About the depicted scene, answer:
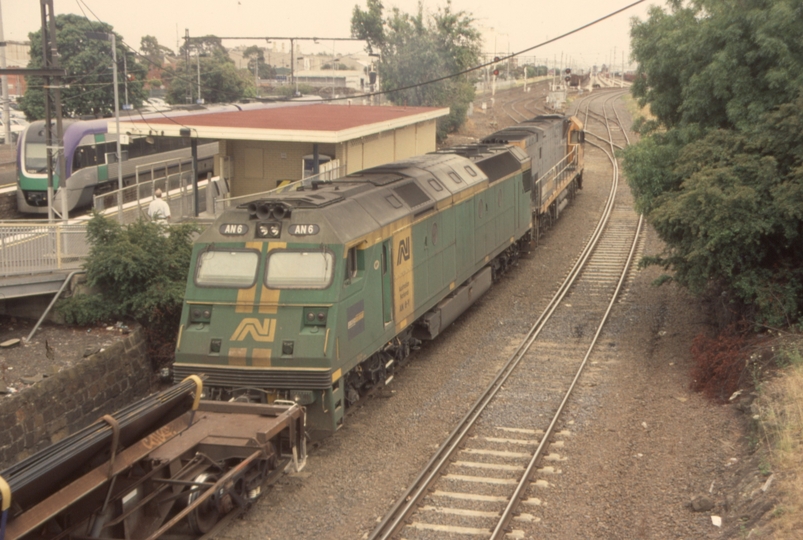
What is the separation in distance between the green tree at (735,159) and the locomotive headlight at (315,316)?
23.9ft

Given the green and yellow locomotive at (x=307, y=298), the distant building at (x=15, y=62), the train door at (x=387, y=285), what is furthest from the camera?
the distant building at (x=15, y=62)

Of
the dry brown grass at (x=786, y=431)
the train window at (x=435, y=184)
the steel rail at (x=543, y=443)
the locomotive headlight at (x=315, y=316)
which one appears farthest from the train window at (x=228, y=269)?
the dry brown grass at (x=786, y=431)

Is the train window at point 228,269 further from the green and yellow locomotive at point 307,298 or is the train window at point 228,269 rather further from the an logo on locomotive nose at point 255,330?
the an logo on locomotive nose at point 255,330

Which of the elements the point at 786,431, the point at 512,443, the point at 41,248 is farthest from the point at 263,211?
the point at 786,431

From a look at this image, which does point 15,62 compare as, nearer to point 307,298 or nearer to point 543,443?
point 307,298

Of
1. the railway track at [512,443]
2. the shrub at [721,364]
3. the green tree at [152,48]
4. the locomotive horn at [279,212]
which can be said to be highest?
the green tree at [152,48]

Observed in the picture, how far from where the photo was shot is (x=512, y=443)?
496 inches

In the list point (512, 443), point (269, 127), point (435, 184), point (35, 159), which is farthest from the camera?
point (35, 159)

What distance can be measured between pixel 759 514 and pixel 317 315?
6172 millimetres

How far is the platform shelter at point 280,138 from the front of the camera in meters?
22.0

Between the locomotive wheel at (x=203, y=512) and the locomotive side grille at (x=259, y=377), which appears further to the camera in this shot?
the locomotive side grille at (x=259, y=377)

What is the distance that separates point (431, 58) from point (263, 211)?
43.6m

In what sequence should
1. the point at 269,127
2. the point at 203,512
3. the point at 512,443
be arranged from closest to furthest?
the point at 203,512
the point at 512,443
the point at 269,127

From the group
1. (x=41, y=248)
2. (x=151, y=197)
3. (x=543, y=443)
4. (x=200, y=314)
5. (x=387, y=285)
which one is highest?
(x=151, y=197)
